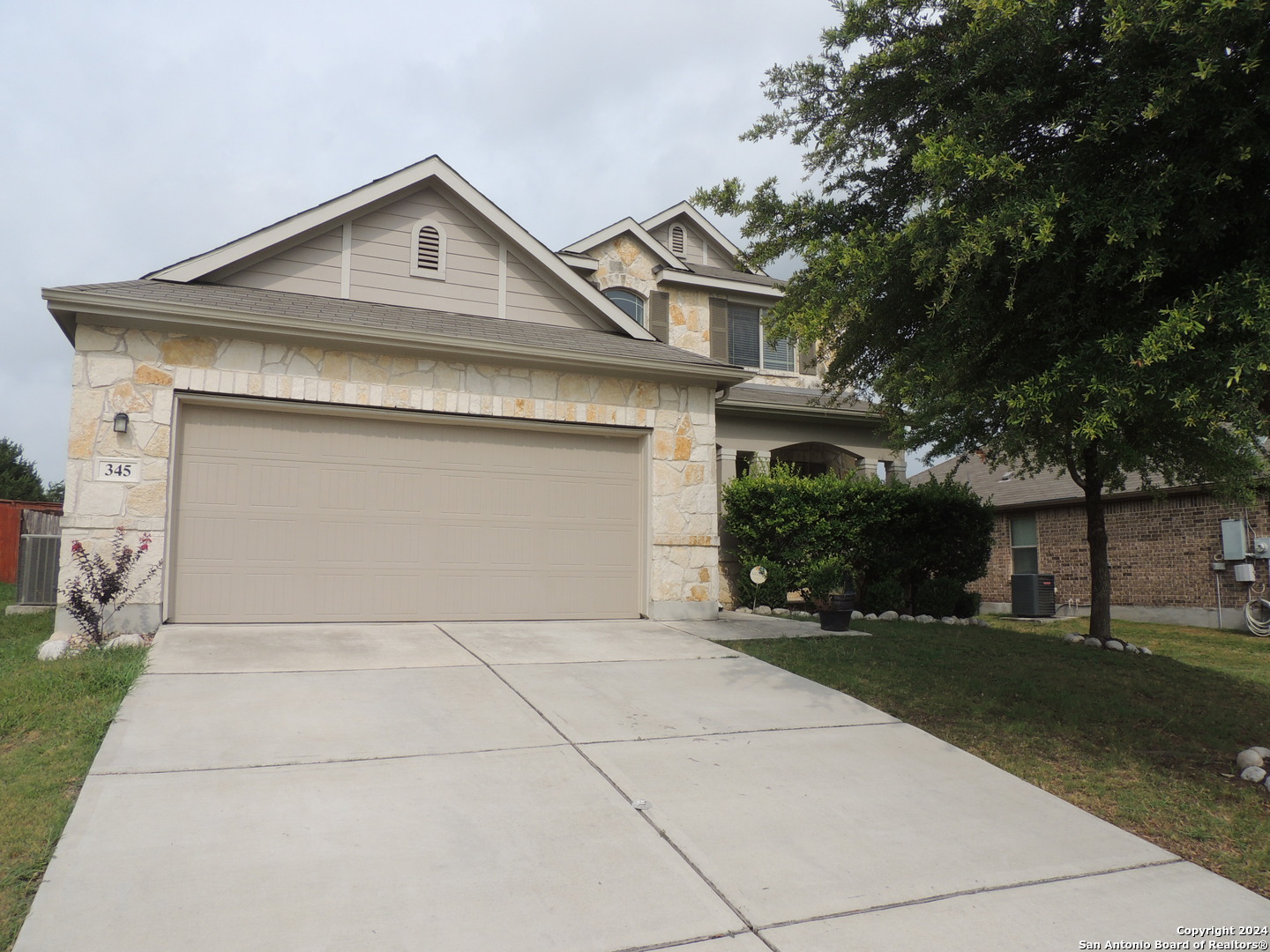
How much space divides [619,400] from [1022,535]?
1535 centimetres

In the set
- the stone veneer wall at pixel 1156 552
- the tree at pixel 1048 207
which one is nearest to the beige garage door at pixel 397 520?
the tree at pixel 1048 207

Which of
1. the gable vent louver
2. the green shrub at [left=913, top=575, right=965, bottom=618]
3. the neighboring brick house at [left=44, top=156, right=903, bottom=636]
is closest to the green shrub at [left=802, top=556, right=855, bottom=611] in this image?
the green shrub at [left=913, top=575, right=965, bottom=618]

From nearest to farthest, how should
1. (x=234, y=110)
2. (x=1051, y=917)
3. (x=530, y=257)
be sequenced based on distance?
(x=1051, y=917) → (x=530, y=257) → (x=234, y=110)

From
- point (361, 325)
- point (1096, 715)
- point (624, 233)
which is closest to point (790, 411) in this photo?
point (624, 233)

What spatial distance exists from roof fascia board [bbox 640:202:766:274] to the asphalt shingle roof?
654cm

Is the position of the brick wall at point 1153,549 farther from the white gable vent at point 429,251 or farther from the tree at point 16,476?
the tree at point 16,476

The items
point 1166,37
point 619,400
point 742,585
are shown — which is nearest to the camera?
point 1166,37

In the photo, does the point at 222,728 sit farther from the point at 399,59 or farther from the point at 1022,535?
the point at 1022,535

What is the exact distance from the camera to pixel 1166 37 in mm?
4477

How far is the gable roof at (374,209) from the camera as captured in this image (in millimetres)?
9977

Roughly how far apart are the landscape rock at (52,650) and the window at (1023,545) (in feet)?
65.9

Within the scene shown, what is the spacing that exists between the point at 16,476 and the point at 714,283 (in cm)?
2548

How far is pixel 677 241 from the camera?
58.3 feet

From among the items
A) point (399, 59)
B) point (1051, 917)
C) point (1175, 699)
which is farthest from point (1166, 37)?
point (399, 59)
